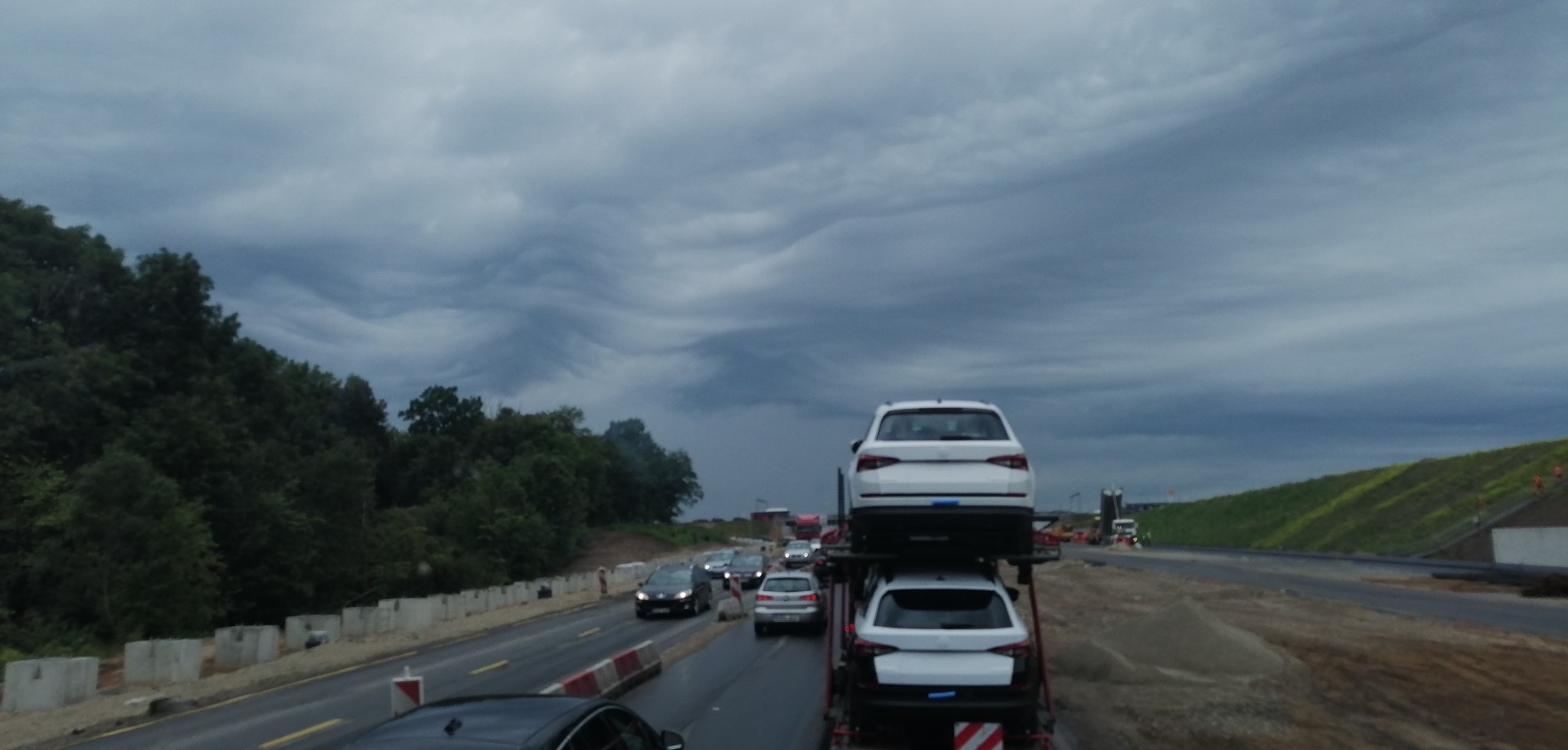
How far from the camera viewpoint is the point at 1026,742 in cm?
1094

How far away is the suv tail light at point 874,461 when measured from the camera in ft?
36.9

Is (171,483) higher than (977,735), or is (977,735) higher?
(171,483)

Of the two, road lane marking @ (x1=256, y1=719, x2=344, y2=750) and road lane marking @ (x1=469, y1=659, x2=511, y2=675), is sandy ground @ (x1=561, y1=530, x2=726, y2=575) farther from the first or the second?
road lane marking @ (x1=256, y1=719, x2=344, y2=750)

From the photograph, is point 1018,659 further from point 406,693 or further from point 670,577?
point 670,577

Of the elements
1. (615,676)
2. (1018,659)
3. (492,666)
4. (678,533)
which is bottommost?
(492,666)

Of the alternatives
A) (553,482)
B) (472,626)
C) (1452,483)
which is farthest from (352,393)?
(1452,483)

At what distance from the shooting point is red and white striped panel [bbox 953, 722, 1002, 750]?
1055 centimetres

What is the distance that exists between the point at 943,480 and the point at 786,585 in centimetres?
1761

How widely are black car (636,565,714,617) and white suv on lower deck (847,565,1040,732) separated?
24.0m

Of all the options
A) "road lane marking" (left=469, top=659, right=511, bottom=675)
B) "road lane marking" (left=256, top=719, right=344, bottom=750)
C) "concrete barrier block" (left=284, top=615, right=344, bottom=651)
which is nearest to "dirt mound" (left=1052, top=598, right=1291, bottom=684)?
"road lane marking" (left=469, top=659, right=511, bottom=675)

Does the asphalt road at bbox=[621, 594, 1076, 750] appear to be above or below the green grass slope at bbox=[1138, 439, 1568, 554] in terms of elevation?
below

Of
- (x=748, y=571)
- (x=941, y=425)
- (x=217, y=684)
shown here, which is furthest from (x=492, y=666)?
(x=748, y=571)

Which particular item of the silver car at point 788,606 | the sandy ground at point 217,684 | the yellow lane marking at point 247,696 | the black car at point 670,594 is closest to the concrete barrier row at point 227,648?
the sandy ground at point 217,684

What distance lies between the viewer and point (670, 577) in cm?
3600
